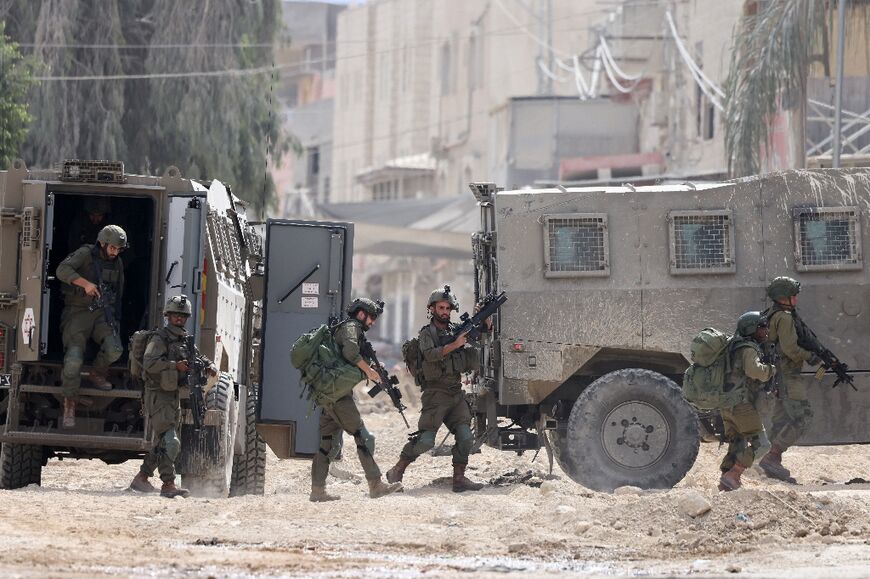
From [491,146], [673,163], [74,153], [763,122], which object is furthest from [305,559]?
[491,146]

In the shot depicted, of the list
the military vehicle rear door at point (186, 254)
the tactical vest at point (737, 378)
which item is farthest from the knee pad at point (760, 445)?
the military vehicle rear door at point (186, 254)

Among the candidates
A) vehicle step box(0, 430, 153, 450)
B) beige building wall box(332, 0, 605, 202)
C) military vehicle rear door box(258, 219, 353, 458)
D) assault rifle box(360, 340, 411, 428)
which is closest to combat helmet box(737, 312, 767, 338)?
assault rifle box(360, 340, 411, 428)

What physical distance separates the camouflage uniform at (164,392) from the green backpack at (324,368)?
843 mm

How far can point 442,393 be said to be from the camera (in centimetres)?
1409

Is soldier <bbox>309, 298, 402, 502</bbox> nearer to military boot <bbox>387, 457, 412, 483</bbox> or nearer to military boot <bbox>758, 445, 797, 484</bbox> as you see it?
military boot <bbox>387, 457, 412, 483</bbox>

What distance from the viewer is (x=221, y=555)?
1043 cm

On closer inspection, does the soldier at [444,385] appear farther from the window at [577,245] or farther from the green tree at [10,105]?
the green tree at [10,105]

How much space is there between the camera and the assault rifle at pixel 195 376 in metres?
13.5

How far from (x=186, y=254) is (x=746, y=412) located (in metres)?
4.21

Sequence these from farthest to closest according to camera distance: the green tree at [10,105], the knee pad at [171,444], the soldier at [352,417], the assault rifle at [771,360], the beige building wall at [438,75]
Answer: the beige building wall at [438,75], the green tree at [10,105], the assault rifle at [771,360], the knee pad at [171,444], the soldier at [352,417]

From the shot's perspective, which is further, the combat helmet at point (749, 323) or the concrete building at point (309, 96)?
the concrete building at point (309, 96)

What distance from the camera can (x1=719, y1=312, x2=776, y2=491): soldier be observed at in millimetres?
13727

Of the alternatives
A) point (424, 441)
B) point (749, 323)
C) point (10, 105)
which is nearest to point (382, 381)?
point (424, 441)

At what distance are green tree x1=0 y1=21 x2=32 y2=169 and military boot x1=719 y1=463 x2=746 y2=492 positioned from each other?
11.4 m
